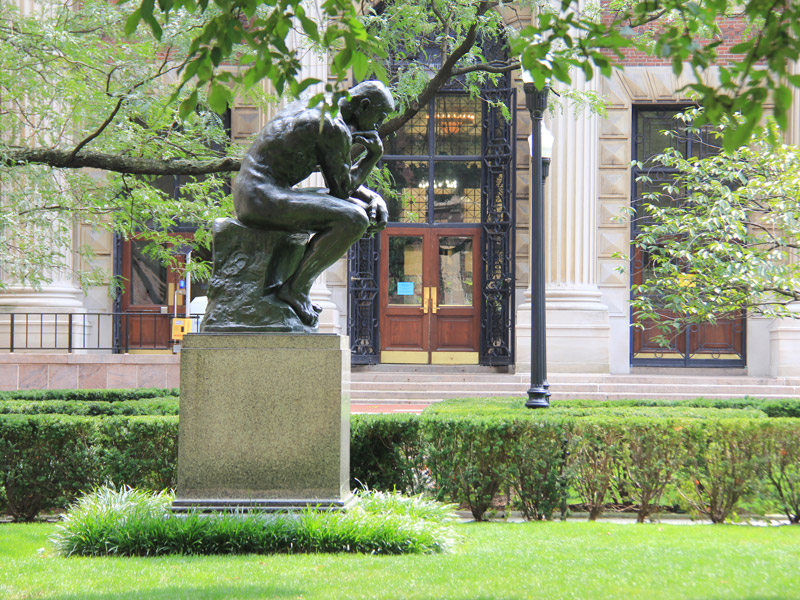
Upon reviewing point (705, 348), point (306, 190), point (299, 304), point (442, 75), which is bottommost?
point (705, 348)

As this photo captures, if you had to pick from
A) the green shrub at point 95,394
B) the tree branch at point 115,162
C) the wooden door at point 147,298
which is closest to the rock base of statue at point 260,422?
the tree branch at point 115,162

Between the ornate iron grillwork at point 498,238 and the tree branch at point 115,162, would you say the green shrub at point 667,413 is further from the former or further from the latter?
the ornate iron grillwork at point 498,238

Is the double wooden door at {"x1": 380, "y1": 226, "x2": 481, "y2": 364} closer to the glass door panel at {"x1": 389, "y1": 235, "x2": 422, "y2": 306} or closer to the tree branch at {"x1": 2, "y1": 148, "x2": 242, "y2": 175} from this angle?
the glass door panel at {"x1": 389, "y1": 235, "x2": 422, "y2": 306}

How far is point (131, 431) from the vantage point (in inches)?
335

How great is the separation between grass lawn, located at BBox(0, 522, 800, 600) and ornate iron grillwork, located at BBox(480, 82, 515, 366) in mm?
14189

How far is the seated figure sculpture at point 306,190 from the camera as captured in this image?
6.68 m

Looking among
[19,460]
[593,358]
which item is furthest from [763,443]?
[593,358]

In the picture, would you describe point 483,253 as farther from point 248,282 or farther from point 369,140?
point 248,282

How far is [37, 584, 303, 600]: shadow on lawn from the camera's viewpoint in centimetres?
479

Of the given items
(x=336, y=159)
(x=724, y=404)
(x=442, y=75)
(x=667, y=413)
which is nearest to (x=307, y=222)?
(x=336, y=159)

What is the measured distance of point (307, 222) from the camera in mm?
6738

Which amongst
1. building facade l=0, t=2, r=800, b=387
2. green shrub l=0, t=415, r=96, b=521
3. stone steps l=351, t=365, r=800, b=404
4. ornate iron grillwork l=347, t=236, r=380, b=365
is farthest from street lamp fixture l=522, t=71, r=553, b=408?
ornate iron grillwork l=347, t=236, r=380, b=365

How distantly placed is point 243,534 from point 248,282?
1.95m

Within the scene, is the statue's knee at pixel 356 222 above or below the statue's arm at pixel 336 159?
below
